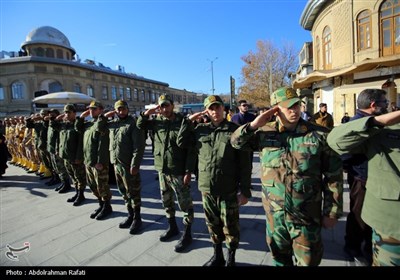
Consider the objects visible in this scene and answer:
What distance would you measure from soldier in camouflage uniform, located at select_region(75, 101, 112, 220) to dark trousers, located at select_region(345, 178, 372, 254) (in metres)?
3.96

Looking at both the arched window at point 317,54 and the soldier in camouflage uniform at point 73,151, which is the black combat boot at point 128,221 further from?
the arched window at point 317,54

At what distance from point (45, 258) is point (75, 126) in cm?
267

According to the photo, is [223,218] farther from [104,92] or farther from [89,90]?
[104,92]

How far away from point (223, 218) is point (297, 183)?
1054 millimetres

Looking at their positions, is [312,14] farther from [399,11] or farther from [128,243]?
[128,243]

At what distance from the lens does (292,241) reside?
199 centimetres

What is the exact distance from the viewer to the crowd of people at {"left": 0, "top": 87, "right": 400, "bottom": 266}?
1.69m

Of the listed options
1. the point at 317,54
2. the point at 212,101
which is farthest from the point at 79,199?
the point at 317,54

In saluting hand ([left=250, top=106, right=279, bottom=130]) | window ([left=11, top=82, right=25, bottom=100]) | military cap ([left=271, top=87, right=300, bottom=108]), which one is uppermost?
Answer: window ([left=11, top=82, right=25, bottom=100])

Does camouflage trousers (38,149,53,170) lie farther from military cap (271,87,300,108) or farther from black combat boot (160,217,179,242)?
military cap (271,87,300,108)

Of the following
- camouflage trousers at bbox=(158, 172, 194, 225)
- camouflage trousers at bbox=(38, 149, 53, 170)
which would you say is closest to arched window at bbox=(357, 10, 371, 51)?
camouflage trousers at bbox=(158, 172, 194, 225)

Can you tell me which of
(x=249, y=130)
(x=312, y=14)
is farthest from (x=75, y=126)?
(x=312, y=14)

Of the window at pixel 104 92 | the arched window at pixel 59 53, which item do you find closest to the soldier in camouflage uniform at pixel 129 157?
the window at pixel 104 92

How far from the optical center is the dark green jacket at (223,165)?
8.52 ft
